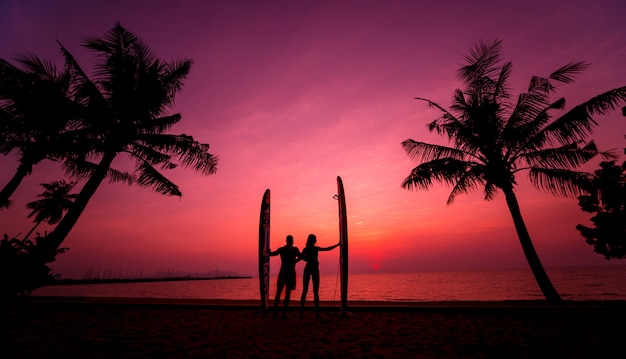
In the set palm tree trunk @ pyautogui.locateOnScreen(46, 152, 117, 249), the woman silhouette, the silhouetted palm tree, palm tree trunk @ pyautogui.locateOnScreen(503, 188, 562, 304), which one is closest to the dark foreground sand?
the woman silhouette

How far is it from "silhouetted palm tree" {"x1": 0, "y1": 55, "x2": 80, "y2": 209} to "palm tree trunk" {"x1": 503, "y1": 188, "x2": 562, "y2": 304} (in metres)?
13.8

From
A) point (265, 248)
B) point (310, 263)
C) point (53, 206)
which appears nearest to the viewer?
point (310, 263)

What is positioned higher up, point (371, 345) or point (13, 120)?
point (13, 120)

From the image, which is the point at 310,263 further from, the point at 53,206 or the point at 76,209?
→ the point at 53,206

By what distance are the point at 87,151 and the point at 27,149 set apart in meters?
2.97

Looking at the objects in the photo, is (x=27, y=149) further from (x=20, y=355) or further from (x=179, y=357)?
(x=179, y=357)

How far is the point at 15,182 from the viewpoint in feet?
37.7

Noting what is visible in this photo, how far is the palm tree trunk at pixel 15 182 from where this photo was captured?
11234 millimetres

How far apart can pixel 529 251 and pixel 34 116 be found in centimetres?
1585

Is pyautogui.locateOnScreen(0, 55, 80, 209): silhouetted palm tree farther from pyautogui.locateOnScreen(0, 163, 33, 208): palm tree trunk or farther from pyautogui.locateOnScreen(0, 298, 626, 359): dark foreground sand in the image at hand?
pyautogui.locateOnScreen(0, 298, 626, 359): dark foreground sand

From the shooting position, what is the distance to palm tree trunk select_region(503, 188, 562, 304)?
8.98m

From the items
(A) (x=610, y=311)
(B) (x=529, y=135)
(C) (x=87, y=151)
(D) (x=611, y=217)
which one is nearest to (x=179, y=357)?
(A) (x=610, y=311)

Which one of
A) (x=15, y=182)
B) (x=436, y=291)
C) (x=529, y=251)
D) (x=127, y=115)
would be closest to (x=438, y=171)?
(x=529, y=251)

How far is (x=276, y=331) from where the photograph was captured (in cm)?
552
